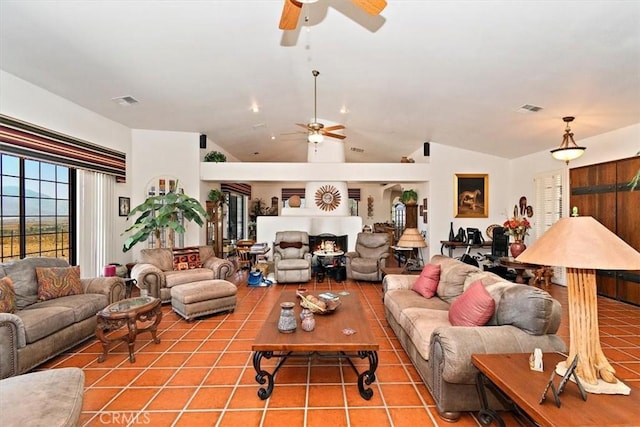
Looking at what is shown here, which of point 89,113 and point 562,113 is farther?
point 89,113

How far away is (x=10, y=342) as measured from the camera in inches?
97.0

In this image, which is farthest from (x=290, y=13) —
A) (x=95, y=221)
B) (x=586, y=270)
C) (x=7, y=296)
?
(x=95, y=221)

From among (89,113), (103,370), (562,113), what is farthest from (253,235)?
(562,113)

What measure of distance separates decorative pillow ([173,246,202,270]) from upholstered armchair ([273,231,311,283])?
4.92 feet

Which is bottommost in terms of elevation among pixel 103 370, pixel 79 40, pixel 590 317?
pixel 103 370

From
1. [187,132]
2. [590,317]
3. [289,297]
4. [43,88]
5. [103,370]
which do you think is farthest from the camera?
[187,132]

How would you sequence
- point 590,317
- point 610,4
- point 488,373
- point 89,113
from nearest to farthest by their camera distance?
1. point 590,317
2. point 488,373
3. point 610,4
4. point 89,113

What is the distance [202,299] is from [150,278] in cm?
104

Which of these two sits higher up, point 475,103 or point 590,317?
point 475,103

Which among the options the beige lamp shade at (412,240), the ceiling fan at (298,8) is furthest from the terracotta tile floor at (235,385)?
the ceiling fan at (298,8)

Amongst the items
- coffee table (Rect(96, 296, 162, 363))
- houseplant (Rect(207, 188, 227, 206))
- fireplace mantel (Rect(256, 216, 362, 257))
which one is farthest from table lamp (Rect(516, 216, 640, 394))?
houseplant (Rect(207, 188, 227, 206))

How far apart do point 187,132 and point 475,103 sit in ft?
17.8

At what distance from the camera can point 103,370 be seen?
2.77 metres

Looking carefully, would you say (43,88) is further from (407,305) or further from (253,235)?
(253,235)
